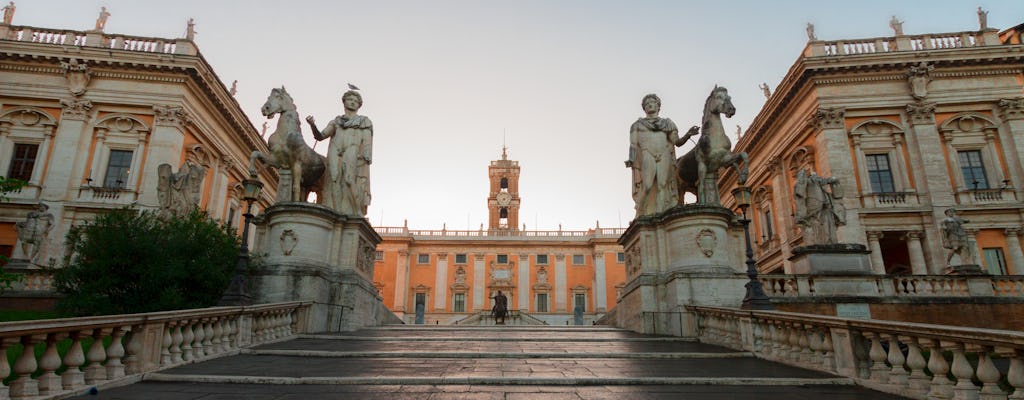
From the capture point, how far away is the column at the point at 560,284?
5653cm

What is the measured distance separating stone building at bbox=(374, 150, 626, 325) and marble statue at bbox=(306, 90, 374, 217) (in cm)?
4281

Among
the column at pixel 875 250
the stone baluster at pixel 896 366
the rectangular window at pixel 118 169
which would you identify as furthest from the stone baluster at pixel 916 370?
the rectangular window at pixel 118 169

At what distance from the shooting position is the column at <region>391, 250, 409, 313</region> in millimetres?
54438

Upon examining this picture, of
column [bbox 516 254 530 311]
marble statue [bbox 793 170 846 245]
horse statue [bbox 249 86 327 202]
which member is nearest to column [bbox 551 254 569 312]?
column [bbox 516 254 530 311]

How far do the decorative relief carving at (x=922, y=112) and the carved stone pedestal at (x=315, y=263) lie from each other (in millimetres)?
24210

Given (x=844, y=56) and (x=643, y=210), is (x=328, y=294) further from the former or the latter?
(x=844, y=56)

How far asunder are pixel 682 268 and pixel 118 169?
25.3m

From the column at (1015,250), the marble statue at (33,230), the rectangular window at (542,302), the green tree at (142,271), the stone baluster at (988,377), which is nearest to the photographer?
the stone baluster at (988,377)

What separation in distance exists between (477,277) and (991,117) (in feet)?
142

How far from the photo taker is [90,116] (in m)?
24.2

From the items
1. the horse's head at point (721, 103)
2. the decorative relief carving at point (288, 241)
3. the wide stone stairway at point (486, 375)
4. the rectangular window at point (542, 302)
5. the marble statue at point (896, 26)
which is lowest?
the wide stone stairway at point (486, 375)

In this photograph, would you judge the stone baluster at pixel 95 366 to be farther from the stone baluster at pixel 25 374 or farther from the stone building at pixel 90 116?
the stone building at pixel 90 116

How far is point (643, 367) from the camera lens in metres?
6.35

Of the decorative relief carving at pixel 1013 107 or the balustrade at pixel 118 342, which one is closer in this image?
the balustrade at pixel 118 342
